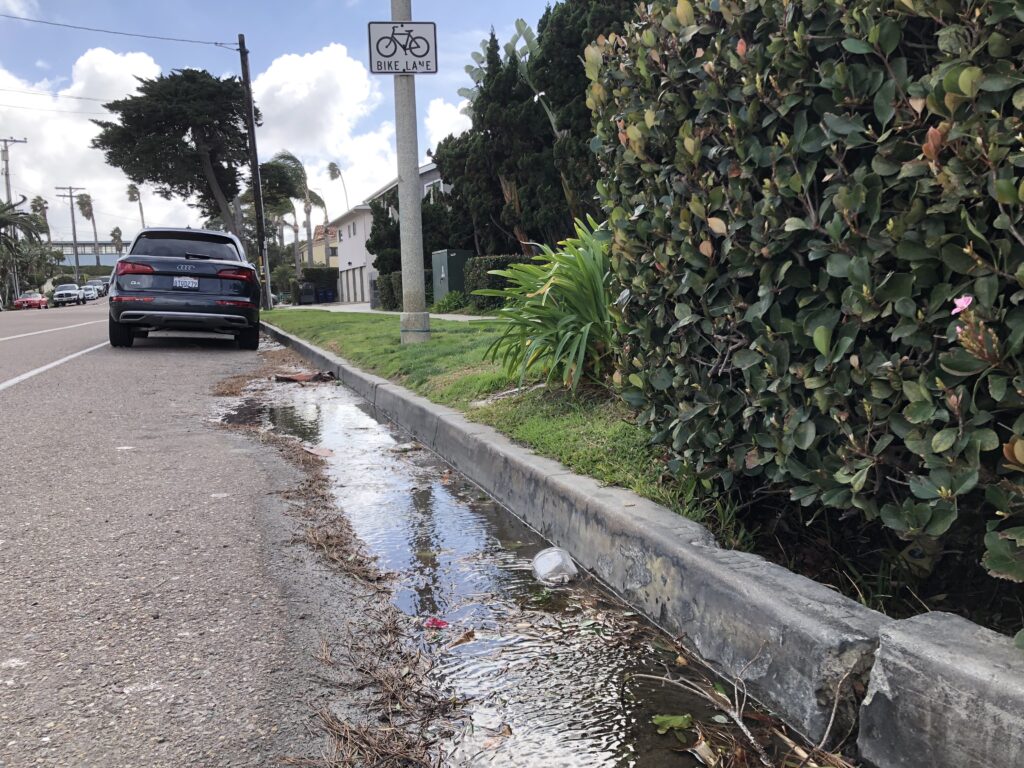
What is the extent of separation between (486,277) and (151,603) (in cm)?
1397

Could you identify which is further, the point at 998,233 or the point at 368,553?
the point at 368,553

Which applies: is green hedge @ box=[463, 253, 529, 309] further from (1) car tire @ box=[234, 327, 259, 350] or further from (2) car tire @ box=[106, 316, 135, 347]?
Result: (2) car tire @ box=[106, 316, 135, 347]

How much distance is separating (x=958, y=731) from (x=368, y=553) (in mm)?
2246

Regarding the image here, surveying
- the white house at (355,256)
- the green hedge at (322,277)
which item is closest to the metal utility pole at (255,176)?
the white house at (355,256)

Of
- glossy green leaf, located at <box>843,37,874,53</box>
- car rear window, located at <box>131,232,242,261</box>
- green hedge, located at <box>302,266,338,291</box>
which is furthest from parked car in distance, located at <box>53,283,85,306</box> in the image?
glossy green leaf, located at <box>843,37,874,53</box>

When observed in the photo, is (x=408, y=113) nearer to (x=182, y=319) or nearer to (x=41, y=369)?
(x=182, y=319)

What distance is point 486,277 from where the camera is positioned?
16281mm

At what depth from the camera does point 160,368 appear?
9406mm

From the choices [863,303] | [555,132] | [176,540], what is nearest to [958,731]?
[863,303]

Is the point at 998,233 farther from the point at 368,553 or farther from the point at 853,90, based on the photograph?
the point at 368,553

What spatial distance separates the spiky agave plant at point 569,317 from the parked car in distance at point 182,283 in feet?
23.9

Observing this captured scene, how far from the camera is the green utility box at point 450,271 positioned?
18.9m

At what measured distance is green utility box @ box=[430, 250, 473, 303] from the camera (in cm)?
1894

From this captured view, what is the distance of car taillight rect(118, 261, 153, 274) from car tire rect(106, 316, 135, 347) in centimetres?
111
